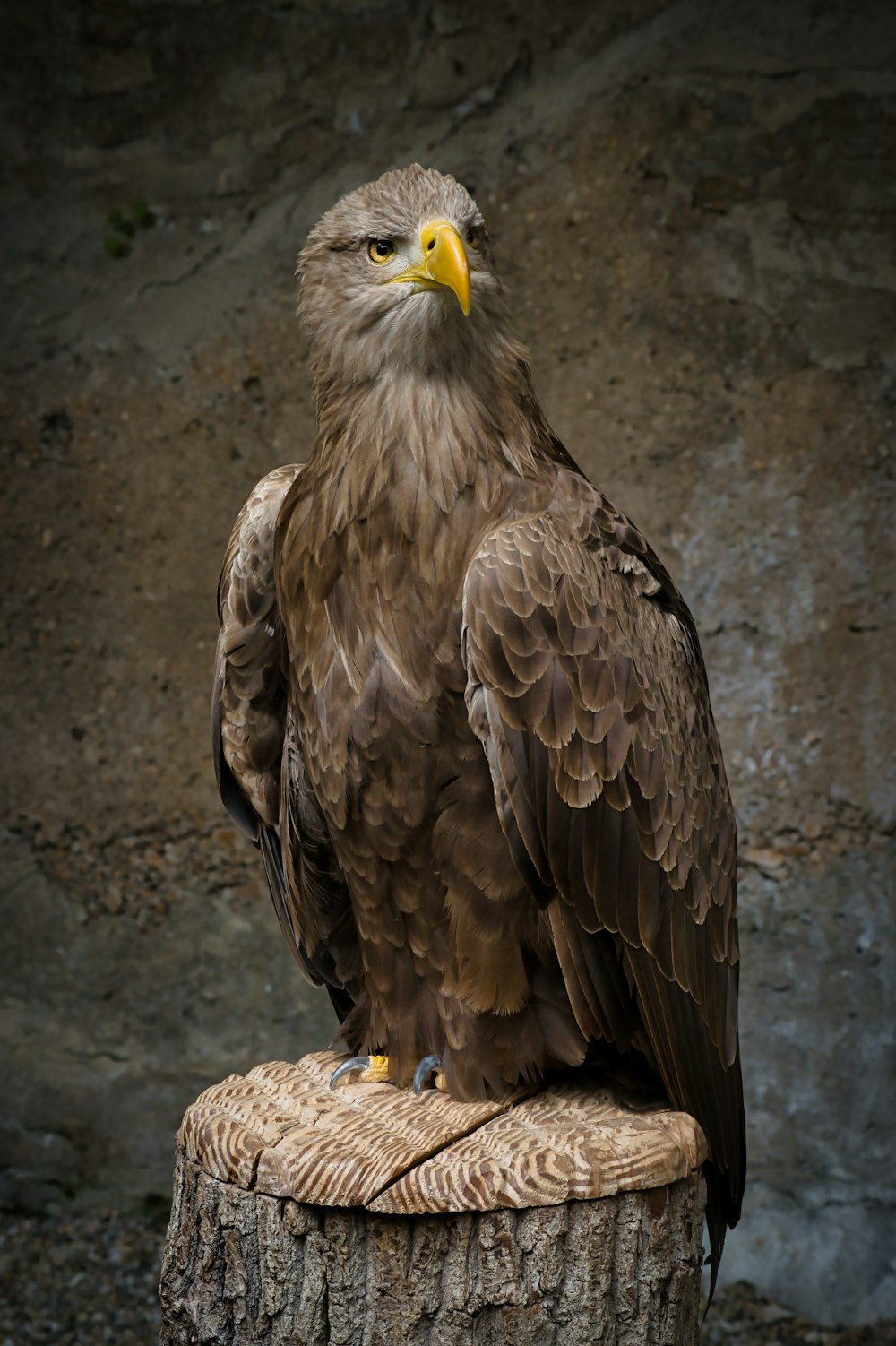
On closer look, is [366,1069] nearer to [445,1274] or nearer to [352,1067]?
[352,1067]

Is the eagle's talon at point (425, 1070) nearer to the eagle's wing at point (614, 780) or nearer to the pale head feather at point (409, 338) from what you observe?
the eagle's wing at point (614, 780)

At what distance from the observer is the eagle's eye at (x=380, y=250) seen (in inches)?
78.6

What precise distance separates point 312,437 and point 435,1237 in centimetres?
217

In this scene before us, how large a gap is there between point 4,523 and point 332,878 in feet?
5.67

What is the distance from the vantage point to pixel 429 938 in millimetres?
2143

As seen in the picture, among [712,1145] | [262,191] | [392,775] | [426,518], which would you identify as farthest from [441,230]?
[262,191]

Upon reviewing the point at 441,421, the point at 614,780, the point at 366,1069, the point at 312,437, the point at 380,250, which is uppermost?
the point at 312,437

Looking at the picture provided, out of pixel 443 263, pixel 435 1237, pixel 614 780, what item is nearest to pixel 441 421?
pixel 443 263


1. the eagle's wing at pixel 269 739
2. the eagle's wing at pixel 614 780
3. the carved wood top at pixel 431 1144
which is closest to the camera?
the carved wood top at pixel 431 1144

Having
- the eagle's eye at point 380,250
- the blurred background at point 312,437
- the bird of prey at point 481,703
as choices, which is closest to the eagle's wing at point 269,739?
the bird of prey at point 481,703

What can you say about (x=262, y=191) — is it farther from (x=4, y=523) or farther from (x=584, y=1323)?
(x=584, y=1323)

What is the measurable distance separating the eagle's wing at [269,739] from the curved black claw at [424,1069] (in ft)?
1.07

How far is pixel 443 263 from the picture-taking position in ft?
6.13

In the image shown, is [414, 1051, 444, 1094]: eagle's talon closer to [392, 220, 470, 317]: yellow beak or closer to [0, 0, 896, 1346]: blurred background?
[392, 220, 470, 317]: yellow beak
